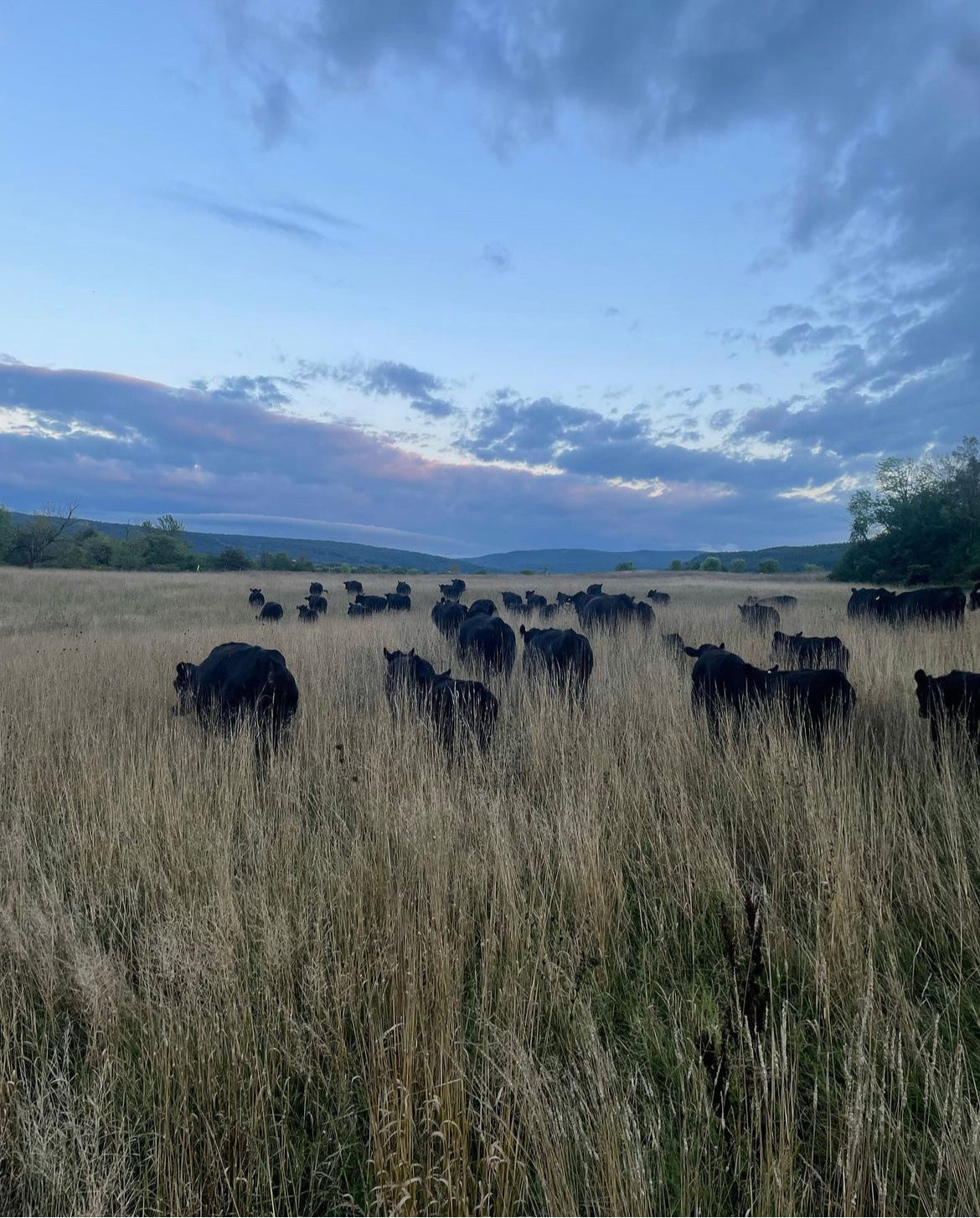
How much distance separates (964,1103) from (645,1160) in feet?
4.00

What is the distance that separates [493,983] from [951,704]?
222 inches

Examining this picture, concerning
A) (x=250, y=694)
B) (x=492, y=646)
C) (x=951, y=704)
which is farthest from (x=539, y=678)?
(x=951, y=704)

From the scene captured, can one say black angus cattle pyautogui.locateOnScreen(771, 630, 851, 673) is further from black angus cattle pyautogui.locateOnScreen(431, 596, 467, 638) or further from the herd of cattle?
black angus cattle pyautogui.locateOnScreen(431, 596, 467, 638)

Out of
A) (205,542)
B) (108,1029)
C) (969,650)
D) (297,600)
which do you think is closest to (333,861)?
(108,1029)

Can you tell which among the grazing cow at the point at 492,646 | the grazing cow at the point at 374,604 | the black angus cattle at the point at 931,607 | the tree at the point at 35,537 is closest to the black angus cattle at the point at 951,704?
the grazing cow at the point at 492,646

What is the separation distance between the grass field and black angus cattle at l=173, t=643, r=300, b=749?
87cm

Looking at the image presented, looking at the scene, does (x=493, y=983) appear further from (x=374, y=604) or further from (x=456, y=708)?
(x=374, y=604)

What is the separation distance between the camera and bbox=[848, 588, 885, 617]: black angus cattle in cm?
1922

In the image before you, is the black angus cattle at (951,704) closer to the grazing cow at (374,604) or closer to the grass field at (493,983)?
the grass field at (493,983)

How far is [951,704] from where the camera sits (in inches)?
247

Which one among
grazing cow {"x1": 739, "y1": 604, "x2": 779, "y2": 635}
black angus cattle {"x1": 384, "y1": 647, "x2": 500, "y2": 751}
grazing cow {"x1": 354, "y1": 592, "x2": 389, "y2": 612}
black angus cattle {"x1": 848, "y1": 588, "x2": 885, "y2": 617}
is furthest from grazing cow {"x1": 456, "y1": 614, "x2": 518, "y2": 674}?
grazing cow {"x1": 354, "y1": 592, "x2": 389, "y2": 612}

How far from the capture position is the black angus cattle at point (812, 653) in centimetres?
1066

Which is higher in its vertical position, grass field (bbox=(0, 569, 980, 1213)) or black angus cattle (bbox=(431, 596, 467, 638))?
black angus cattle (bbox=(431, 596, 467, 638))

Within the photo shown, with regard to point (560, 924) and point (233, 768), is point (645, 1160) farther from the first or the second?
point (233, 768)
